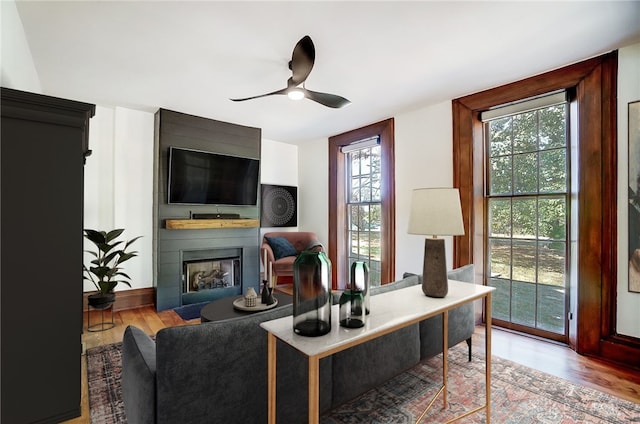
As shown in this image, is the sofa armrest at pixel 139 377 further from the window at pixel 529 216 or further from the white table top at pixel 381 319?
the window at pixel 529 216

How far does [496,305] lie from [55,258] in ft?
11.7

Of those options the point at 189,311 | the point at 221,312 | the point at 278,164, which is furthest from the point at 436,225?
the point at 278,164

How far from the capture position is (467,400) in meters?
1.85

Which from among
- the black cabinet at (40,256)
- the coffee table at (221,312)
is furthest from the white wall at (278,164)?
the black cabinet at (40,256)

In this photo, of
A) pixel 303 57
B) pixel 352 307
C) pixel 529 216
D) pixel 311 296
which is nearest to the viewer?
pixel 311 296

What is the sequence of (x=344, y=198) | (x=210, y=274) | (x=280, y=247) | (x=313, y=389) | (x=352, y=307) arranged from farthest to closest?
(x=344, y=198), (x=280, y=247), (x=210, y=274), (x=352, y=307), (x=313, y=389)

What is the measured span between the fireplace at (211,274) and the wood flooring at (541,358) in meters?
0.64

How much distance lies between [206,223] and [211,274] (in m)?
0.76

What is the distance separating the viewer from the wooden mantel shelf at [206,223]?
3.62 meters

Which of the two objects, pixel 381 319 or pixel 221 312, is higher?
pixel 381 319

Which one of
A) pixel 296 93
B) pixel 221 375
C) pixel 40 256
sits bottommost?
pixel 221 375

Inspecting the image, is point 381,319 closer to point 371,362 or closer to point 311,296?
point 311,296

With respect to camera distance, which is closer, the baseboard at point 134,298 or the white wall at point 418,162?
the white wall at point 418,162

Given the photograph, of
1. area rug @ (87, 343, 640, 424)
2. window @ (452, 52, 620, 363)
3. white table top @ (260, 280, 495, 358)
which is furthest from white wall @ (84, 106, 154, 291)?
window @ (452, 52, 620, 363)
